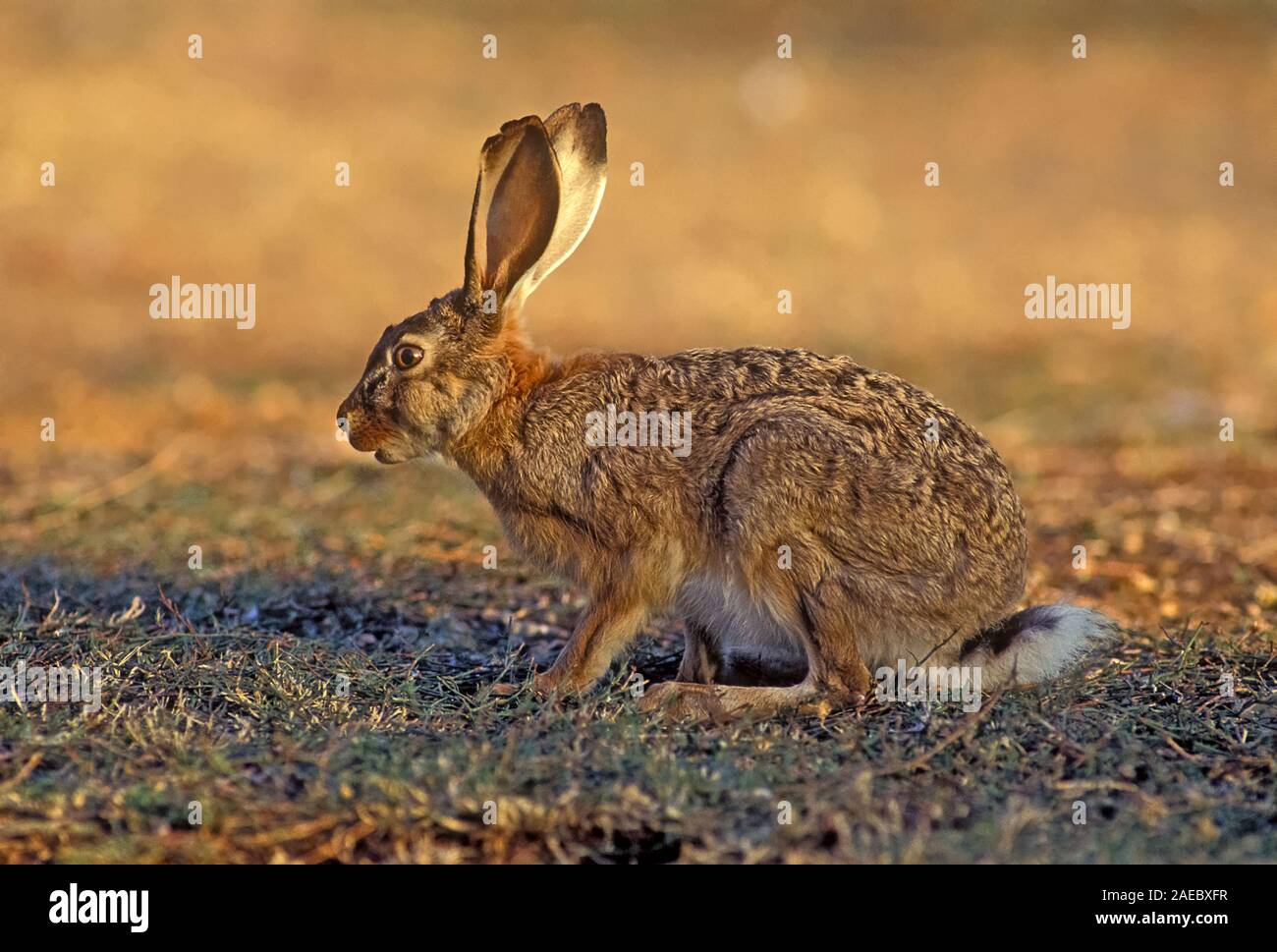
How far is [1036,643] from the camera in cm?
563

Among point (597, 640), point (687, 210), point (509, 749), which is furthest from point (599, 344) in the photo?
point (509, 749)

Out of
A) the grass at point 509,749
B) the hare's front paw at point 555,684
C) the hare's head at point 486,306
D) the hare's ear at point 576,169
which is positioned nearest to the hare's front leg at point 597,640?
the hare's front paw at point 555,684

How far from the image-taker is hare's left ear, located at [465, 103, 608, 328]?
5.90m

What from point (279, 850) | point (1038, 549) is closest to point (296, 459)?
point (1038, 549)

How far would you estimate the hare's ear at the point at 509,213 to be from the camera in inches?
231

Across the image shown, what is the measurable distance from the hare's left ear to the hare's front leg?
1.21 metres

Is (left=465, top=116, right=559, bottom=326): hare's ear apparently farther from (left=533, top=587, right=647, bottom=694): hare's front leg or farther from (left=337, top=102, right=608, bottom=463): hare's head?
(left=533, top=587, right=647, bottom=694): hare's front leg

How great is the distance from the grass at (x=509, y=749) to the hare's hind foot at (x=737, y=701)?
7 centimetres

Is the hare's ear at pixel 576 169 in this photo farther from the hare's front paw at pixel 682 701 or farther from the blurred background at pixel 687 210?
the blurred background at pixel 687 210

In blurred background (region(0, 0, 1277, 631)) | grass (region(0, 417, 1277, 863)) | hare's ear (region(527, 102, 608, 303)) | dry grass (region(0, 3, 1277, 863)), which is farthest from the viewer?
blurred background (region(0, 0, 1277, 631))

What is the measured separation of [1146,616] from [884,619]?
7.77 ft

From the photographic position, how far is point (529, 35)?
72.0 feet

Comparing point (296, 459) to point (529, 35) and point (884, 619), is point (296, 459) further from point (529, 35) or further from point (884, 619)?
point (529, 35)

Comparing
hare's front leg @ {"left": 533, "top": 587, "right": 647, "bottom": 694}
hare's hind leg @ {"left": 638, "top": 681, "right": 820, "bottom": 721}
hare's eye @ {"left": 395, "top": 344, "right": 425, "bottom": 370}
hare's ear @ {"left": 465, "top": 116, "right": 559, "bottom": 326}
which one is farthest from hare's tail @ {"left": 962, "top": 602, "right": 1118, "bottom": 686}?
hare's eye @ {"left": 395, "top": 344, "right": 425, "bottom": 370}
